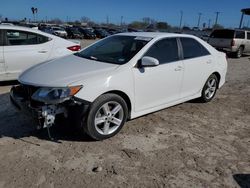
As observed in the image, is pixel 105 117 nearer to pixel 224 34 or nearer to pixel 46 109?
pixel 46 109

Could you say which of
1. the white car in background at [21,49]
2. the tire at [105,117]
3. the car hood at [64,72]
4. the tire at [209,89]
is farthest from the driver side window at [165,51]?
the white car in background at [21,49]

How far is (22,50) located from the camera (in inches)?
254

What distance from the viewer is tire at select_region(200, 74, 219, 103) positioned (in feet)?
18.9

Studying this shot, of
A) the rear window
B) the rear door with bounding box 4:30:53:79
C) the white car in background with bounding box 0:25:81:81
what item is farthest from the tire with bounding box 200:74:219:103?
the rear window

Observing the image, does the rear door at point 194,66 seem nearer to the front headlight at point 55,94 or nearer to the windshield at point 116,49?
the windshield at point 116,49

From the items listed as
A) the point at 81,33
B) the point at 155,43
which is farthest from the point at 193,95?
the point at 81,33

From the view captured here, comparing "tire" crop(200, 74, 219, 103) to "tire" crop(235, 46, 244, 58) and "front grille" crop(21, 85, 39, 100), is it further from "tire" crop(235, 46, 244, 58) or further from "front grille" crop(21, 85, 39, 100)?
"tire" crop(235, 46, 244, 58)

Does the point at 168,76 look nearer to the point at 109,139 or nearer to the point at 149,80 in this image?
the point at 149,80

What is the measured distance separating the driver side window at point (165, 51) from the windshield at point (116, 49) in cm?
18

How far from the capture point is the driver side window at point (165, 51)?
4.50m

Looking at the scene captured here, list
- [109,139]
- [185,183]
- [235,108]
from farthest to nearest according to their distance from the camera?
[235,108] → [109,139] → [185,183]

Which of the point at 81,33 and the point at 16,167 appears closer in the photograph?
the point at 16,167

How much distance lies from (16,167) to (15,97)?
1.12m

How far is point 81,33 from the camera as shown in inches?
1356
